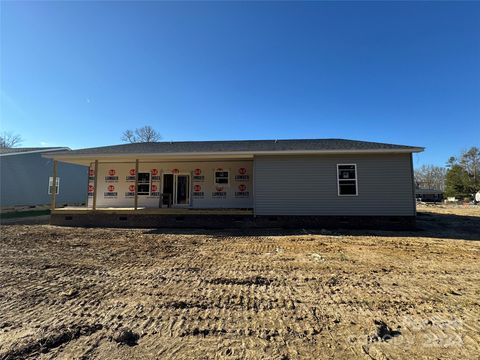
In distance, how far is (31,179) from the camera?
20188mm

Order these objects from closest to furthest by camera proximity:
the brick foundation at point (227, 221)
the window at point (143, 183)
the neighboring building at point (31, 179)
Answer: the brick foundation at point (227, 221), the window at point (143, 183), the neighboring building at point (31, 179)

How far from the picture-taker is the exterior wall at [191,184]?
47.5 feet

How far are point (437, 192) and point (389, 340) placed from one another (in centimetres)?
6562

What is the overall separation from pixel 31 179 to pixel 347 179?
70.9ft

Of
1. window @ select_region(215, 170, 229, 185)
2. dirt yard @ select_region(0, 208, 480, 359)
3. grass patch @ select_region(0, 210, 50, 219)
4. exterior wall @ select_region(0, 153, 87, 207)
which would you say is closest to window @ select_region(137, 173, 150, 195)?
window @ select_region(215, 170, 229, 185)

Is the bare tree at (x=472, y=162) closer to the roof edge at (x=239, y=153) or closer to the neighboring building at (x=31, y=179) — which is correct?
the roof edge at (x=239, y=153)

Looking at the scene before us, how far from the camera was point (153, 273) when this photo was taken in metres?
5.12

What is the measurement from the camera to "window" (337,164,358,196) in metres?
11.4

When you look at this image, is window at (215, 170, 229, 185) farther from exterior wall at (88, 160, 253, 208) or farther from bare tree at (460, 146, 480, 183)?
bare tree at (460, 146, 480, 183)

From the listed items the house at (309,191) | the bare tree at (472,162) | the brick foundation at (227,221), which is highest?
the bare tree at (472,162)

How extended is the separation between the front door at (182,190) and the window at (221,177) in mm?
1609

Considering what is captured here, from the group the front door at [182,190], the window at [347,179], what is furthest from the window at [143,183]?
the window at [347,179]

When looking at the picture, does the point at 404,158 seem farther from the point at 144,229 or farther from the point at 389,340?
the point at 144,229

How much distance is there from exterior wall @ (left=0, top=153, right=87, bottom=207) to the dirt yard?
1490 cm
